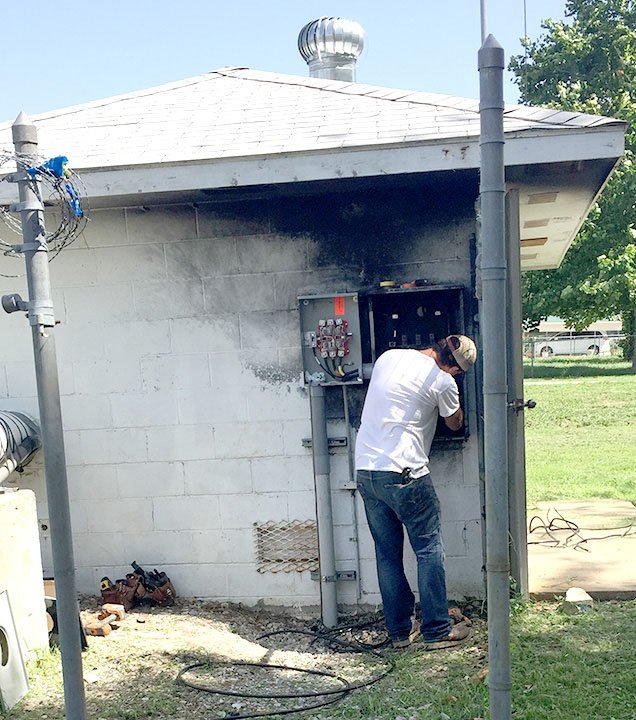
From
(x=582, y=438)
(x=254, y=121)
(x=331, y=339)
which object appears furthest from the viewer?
(x=582, y=438)

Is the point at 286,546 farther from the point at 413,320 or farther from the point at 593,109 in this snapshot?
the point at 593,109

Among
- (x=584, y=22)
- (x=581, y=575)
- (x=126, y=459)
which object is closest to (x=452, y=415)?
(x=581, y=575)

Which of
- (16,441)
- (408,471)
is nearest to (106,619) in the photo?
(16,441)

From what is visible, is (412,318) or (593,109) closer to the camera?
(412,318)

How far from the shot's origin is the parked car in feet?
128

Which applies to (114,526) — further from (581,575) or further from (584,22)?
(584,22)

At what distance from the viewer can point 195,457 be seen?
5.32 meters

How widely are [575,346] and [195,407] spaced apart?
38937mm

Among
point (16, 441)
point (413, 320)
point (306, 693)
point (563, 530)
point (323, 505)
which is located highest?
point (413, 320)

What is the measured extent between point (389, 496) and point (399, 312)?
1240 mm

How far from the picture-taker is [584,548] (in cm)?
604

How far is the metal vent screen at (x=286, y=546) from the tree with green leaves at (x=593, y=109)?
19988 millimetres

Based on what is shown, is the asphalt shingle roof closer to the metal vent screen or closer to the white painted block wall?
the white painted block wall

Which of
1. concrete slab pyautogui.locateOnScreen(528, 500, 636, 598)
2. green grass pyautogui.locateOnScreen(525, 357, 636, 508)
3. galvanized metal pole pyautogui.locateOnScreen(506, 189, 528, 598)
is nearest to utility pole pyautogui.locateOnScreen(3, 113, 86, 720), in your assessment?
galvanized metal pole pyautogui.locateOnScreen(506, 189, 528, 598)
